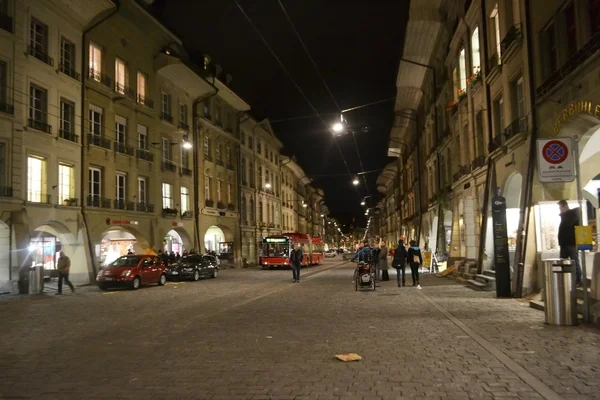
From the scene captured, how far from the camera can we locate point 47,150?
24.2 m

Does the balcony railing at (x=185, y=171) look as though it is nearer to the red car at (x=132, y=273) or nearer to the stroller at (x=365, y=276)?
the red car at (x=132, y=273)

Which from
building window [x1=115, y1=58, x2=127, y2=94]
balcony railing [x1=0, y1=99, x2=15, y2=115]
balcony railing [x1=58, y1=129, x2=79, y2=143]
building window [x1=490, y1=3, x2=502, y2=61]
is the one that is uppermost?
building window [x1=115, y1=58, x2=127, y2=94]

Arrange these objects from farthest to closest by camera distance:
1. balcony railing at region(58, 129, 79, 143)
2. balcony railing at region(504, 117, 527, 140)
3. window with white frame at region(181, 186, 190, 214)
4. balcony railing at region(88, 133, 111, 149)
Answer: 1. window with white frame at region(181, 186, 190, 214)
2. balcony railing at region(88, 133, 111, 149)
3. balcony railing at region(58, 129, 79, 143)
4. balcony railing at region(504, 117, 527, 140)

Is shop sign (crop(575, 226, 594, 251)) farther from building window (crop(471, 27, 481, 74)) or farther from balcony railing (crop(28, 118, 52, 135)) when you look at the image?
balcony railing (crop(28, 118, 52, 135))

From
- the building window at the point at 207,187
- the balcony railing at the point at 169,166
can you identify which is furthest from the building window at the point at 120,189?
the building window at the point at 207,187

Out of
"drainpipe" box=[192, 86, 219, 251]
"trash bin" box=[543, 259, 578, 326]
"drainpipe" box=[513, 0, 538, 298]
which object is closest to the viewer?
"trash bin" box=[543, 259, 578, 326]

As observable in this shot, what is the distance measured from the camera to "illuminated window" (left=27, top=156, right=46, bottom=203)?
2350 centimetres

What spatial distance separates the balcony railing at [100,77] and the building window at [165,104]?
6561 mm

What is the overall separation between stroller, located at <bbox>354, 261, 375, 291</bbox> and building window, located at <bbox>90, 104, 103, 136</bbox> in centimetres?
1615

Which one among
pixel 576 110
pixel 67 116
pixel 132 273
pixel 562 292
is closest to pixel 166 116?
pixel 67 116

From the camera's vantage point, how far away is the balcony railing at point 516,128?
1685 cm

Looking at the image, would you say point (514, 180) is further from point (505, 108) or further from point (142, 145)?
point (142, 145)

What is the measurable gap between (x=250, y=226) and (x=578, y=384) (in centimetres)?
4752

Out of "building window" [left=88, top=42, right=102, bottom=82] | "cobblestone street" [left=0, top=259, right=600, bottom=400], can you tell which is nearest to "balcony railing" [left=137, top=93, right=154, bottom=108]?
"building window" [left=88, top=42, right=102, bottom=82]
